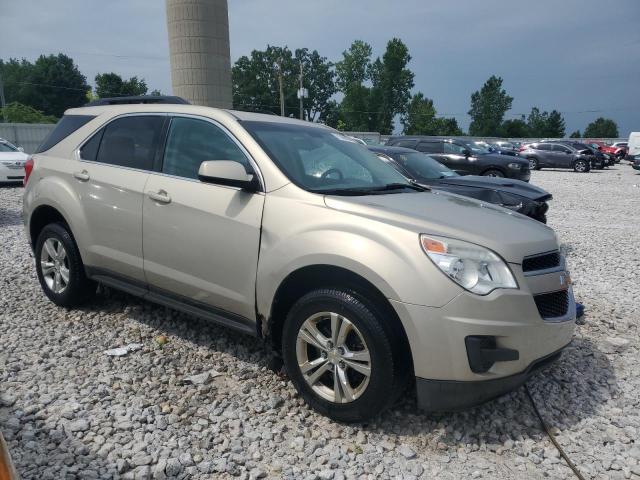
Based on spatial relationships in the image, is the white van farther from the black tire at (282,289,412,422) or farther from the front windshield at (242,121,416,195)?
the black tire at (282,289,412,422)

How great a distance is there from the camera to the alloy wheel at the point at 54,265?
14.2ft

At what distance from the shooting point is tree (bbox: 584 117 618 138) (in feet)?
300

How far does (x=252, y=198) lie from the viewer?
3.09 metres

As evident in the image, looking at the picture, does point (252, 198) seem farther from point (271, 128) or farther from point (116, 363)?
point (116, 363)

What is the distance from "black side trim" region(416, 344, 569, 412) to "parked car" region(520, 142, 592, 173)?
84.7ft

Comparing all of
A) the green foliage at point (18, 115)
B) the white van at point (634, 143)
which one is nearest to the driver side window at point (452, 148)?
the white van at point (634, 143)

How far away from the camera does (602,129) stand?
9288 centimetres

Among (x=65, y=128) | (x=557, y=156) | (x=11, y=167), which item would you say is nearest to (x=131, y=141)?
(x=65, y=128)

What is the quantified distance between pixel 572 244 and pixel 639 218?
14.4ft

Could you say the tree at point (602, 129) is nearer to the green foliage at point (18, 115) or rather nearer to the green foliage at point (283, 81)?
the green foliage at point (283, 81)

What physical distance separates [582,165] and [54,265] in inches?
1101

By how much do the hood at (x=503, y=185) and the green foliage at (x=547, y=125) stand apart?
8160 cm

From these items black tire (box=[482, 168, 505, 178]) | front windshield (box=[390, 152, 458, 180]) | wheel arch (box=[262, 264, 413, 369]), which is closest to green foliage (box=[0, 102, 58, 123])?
black tire (box=[482, 168, 505, 178])

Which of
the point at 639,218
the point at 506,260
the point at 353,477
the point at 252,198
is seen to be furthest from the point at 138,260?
the point at 639,218
